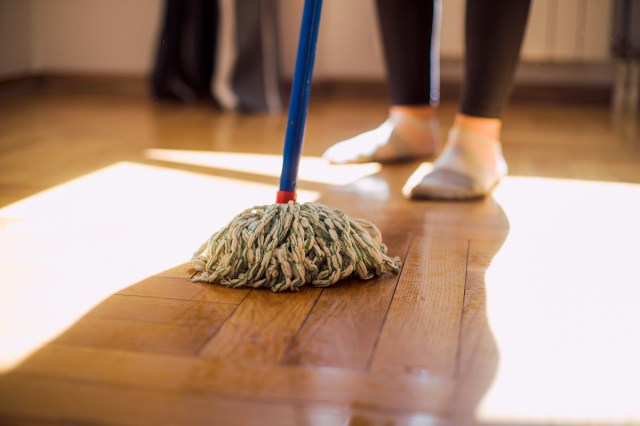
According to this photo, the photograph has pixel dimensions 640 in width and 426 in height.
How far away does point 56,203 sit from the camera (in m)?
1.16

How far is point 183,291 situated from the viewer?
2.67 feet

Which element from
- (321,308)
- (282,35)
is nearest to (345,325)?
(321,308)

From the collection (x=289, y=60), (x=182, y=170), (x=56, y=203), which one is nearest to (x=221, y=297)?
(x=56, y=203)

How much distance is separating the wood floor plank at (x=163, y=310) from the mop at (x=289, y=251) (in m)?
0.06

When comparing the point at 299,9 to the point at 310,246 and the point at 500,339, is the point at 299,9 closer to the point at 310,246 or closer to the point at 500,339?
the point at 310,246

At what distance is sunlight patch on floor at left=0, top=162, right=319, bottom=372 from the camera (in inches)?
29.9

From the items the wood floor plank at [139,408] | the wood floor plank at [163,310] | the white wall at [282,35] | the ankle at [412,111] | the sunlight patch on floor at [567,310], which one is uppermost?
the white wall at [282,35]

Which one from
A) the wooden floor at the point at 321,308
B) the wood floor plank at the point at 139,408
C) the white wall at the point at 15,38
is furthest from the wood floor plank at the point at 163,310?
the white wall at the point at 15,38

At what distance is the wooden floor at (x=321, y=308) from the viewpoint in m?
0.59

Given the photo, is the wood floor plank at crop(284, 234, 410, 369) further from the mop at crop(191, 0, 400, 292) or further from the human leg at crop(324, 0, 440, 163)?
the human leg at crop(324, 0, 440, 163)

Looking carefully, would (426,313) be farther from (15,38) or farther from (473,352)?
(15,38)

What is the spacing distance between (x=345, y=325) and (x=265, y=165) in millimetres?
747

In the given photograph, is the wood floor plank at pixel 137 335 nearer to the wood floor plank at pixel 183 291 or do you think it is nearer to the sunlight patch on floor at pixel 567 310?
the wood floor plank at pixel 183 291

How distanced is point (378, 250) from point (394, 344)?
19 centimetres
